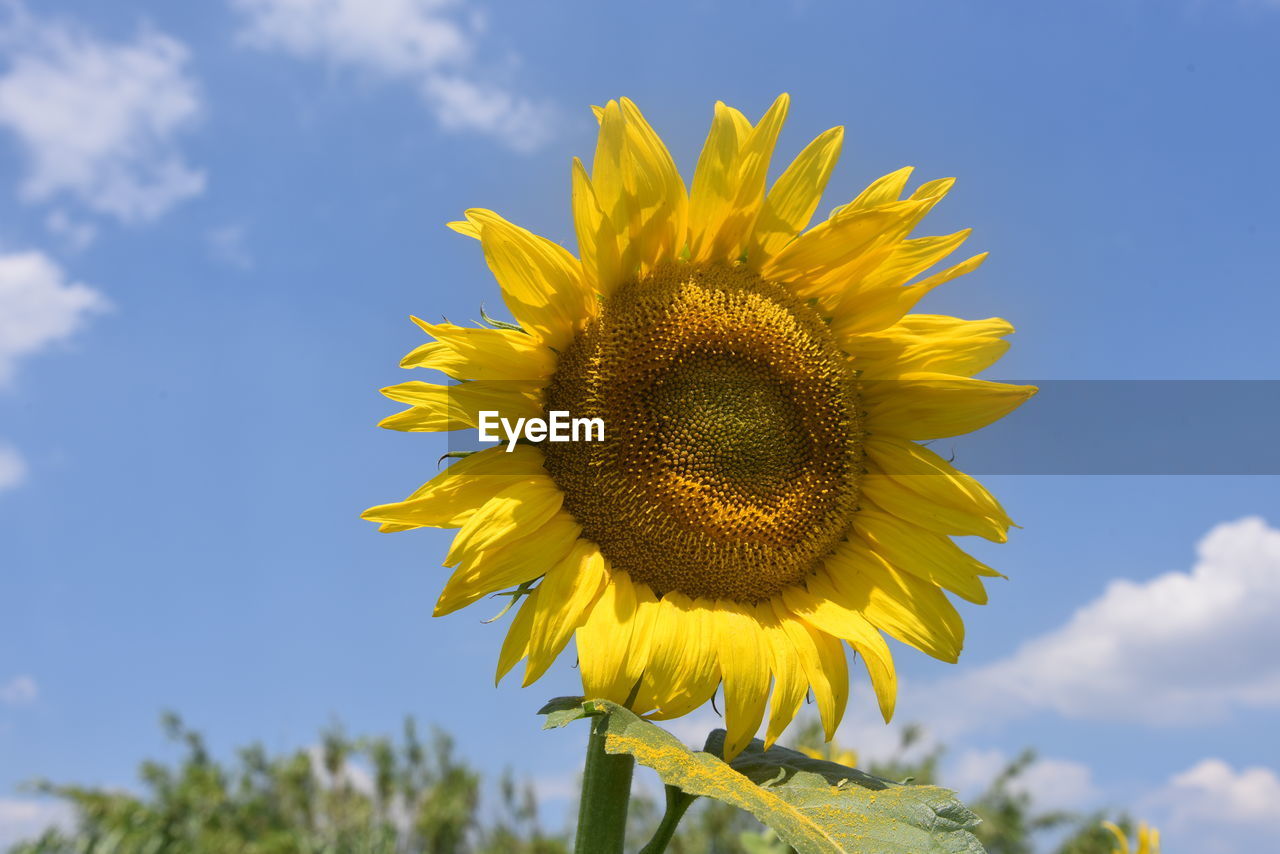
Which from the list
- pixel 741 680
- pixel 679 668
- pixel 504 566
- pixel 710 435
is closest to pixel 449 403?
pixel 504 566

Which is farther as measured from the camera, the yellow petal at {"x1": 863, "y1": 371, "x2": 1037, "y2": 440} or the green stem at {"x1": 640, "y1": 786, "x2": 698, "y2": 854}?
the yellow petal at {"x1": 863, "y1": 371, "x2": 1037, "y2": 440}

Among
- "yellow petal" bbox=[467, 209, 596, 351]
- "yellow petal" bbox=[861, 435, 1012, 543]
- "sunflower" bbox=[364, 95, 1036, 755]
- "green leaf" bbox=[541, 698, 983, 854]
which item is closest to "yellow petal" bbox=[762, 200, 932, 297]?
"sunflower" bbox=[364, 95, 1036, 755]

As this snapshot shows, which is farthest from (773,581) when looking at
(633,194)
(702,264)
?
(633,194)

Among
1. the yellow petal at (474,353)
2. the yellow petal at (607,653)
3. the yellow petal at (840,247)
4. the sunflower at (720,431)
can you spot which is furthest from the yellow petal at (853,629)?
the yellow petal at (474,353)

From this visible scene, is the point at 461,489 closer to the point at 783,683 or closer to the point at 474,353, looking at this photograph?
→ the point at 474,353

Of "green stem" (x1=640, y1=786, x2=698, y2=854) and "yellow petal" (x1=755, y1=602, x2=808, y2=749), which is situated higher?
"yellow petal" (x1=755, y1=602, x2=808, y2=749)

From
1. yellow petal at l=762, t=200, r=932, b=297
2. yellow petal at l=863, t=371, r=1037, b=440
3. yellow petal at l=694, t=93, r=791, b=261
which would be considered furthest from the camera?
yellow petal at l=863, t=371, r=1037, b=440

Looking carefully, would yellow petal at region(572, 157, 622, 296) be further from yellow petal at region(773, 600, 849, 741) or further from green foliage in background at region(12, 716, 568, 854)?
green foliage in background at region(12, 716, 568, 854)
